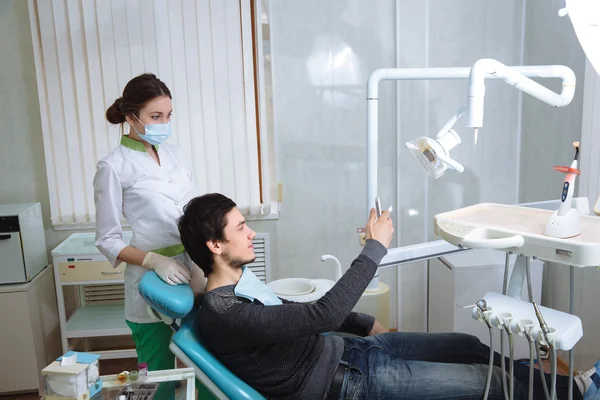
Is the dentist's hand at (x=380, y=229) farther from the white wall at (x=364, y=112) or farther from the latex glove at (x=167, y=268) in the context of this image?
the white wall at (x=364, y=112)

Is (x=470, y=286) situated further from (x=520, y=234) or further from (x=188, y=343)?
(x=188, y=343)

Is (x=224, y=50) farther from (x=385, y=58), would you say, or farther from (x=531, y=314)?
(x=531, y=314)

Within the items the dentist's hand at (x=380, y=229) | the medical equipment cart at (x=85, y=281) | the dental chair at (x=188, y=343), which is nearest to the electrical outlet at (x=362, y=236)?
the dentist's hand at (x=380, y=229)

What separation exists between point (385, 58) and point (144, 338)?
1836mm

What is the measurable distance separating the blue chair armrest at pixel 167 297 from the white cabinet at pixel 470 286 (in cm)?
140

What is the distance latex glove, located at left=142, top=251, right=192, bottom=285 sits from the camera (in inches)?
60.6

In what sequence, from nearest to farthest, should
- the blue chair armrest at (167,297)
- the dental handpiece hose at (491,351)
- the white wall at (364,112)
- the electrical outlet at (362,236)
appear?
the dental handpiece hose at (491,351) < the blue chair armrest at (167,297) < the electrical outlet at (362,236) < the white wall at (364,112)

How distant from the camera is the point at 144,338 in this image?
5.62ft

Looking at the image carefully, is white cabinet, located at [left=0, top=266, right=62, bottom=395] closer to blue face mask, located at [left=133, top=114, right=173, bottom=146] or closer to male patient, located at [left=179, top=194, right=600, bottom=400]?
blue face mask, located at [left=133, top=114, right=173, bottom=146]

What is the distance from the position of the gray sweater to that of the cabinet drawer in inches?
48.7

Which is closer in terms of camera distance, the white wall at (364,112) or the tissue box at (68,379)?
the tissue box at (68,379)

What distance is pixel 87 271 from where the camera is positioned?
2541 mm

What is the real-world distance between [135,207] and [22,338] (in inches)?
48.7

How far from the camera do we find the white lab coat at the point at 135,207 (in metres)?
1.65
